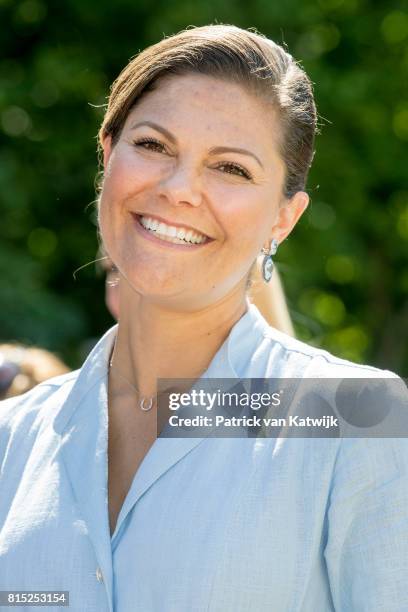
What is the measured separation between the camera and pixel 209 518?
191cm

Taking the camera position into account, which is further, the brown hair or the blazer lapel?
the brown hair

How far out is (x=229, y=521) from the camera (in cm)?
188

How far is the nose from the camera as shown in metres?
2.05

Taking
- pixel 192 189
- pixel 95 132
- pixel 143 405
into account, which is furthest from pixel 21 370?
pixel 95 132

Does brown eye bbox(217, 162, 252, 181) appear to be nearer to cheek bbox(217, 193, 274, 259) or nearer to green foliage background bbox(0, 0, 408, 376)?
cheek bbox(217, 193, 274, 259)

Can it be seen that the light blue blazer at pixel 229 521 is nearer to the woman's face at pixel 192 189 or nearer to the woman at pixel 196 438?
the woman at pixel 196 438

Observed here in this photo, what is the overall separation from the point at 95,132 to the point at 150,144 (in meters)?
6.03

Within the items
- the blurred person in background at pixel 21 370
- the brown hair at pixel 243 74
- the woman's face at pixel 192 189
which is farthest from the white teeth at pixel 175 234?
the blurred person in background at pixel 21 370

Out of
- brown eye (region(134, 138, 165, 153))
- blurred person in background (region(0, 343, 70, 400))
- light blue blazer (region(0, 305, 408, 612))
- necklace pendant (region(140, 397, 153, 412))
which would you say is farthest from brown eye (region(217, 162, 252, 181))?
blurred person in background (region(0, 343, 70, 400))

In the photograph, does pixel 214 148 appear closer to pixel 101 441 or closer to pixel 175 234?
pixel 175 234

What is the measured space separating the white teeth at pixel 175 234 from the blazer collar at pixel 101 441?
0.22 metres

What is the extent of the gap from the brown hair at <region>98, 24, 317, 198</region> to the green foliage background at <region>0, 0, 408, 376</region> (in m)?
4.18

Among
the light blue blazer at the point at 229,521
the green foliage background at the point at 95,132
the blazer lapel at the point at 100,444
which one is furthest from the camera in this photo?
the green foliage background at the point at 95,132

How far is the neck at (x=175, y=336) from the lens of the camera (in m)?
2.23
